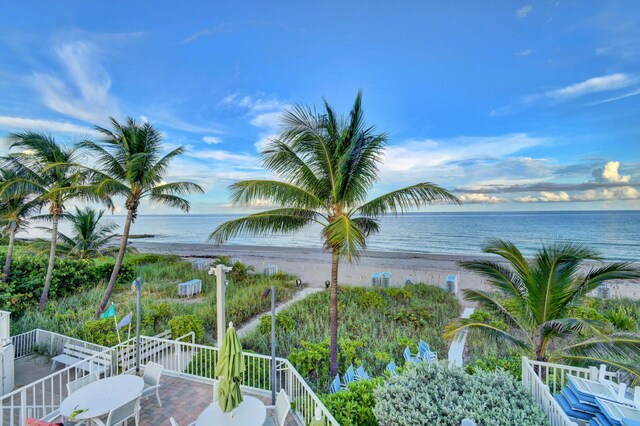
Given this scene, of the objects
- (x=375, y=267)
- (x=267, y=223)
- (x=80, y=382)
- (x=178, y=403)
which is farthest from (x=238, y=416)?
(x=375, y=267)

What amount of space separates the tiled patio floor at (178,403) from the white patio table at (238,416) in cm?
81

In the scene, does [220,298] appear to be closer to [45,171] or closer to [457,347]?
[457,347]

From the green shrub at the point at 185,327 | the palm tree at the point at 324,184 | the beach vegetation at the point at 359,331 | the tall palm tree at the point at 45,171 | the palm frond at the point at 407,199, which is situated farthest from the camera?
the tall palm tree at the point at 45,171

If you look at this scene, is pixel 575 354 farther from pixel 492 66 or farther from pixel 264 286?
pixel 492 66

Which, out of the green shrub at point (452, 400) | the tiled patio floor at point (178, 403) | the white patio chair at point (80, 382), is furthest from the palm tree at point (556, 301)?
the white patio chair at point (80, 382)

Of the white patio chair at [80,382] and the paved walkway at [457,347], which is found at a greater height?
the white patio chair at [80,382]

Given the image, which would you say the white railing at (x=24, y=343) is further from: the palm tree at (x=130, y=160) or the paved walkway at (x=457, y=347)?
the paved walkway at (x=457, y=347)

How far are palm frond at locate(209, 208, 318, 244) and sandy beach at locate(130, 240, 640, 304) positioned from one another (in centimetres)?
739

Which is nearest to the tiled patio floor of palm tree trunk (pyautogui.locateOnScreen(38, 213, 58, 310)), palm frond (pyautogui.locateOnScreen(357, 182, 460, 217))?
palm frond (pyautogui.locateOnScreen(357, 182, 460, 217))

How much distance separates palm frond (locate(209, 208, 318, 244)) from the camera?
21.4 feet

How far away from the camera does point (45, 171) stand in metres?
9.59

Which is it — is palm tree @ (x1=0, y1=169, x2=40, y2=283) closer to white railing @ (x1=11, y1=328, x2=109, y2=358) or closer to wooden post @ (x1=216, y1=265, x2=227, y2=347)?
white railing @ (x1=11, y1=328, x2=109, y2=358)

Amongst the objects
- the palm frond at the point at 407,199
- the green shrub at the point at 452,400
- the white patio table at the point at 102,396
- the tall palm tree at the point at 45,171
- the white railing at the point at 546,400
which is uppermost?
the tall palm tree at the point at 45,171

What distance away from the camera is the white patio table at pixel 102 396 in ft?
11.9
